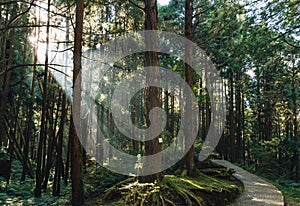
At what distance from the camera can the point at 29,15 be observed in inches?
378

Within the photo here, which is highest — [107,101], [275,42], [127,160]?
[275,42]

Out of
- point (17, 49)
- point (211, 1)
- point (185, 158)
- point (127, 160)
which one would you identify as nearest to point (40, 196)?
point (127, 160)

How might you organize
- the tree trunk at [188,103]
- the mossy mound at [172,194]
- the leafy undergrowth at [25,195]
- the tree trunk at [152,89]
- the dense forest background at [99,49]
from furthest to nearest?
the tree trunk at [188,103]
the leafy undergrowth at [25,195]
the dense forest background at [99,49]
the tree trunk at [152,89]
the mossy mound at [172,194]

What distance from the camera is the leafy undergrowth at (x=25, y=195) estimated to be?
7.91 meters

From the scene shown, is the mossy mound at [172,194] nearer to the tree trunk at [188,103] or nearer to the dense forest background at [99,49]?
the dense forest background at [99,49]

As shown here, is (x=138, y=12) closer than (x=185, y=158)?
No

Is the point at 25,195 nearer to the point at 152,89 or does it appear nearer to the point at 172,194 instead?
the point at 172,194

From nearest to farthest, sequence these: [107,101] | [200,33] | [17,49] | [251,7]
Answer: [251,7], [17,49], [200,33], [107,101]

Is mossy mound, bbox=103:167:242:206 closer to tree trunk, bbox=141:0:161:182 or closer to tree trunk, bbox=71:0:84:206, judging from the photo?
tree trunk, bbox=141:0:161:182

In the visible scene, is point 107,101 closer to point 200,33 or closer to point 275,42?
point 200,33

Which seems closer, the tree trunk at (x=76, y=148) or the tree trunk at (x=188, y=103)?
the tree trunk at (x=76, y=148)

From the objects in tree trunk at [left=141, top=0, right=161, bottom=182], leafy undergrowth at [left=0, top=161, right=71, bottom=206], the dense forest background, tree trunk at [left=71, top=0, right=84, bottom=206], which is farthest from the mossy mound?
leafy undergrowth at [left=0, top=161, right=71, bottom=206]

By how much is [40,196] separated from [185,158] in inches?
190

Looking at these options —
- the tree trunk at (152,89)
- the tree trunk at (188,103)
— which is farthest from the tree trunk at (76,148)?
the tree trunk at (188,103)
